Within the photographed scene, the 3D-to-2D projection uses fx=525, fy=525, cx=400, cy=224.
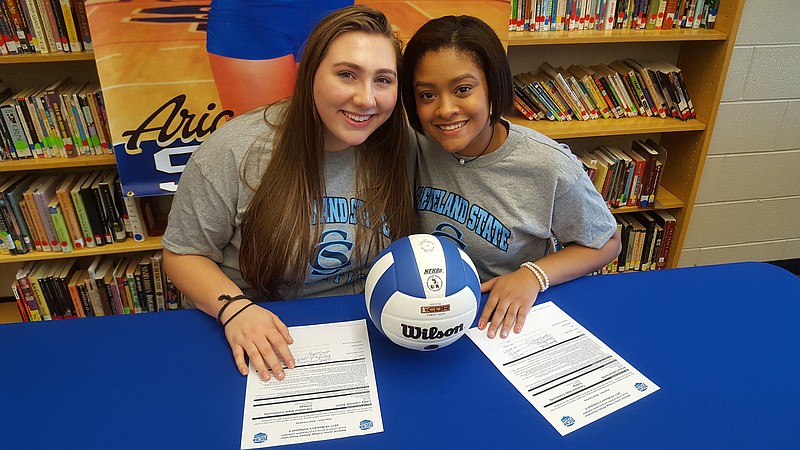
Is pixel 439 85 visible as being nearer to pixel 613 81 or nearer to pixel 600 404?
pixel 600 404

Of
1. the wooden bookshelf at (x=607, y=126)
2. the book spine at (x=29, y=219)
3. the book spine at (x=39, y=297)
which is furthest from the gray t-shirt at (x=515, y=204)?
the book spine at (x=39, y=297)

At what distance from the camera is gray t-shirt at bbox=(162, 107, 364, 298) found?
1295mm

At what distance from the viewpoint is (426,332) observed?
98 centimetres

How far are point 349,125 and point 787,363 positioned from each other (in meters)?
1.06

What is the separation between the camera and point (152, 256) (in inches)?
94.8

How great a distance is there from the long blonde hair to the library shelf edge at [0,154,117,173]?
117 centimetres

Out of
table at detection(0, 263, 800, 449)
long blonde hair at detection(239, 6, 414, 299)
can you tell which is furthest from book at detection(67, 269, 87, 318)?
long blonde hair at detection(239, 6, 414, 299)

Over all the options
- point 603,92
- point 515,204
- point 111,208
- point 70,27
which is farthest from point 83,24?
point 603,92

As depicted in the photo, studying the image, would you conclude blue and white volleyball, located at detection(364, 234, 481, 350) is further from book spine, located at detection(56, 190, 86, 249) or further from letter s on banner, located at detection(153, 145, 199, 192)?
book spine, located at detection(56, 190, 86, 249)

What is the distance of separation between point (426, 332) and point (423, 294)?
76 millimetres

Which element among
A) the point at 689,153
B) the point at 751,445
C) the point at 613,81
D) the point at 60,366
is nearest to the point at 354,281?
the point at 60,366

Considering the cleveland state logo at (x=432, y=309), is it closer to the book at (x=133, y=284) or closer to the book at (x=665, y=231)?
the book at (x=133, y=284)

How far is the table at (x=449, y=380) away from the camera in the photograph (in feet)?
3.00

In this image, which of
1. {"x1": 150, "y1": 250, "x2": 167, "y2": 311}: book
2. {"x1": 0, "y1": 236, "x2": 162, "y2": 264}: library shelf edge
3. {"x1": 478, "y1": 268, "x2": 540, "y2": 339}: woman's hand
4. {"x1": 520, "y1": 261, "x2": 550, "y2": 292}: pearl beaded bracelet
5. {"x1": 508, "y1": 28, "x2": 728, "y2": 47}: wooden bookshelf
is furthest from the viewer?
{"x1": 150, "y1": 250, "x2": 167, "y2": 311}: book
